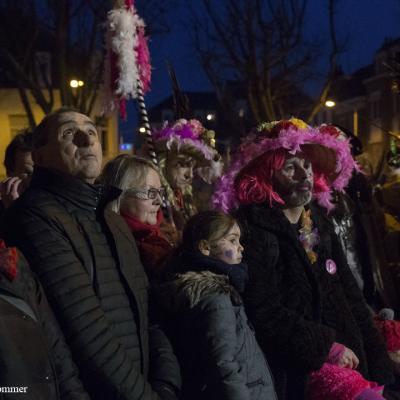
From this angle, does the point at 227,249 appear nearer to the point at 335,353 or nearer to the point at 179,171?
the point at 335,353

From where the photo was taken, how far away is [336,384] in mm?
3850

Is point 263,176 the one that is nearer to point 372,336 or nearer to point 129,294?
point 372,336

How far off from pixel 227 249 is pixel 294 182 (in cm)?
100

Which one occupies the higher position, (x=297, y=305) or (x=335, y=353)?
(x=297, y=305)

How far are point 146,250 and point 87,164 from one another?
77cm

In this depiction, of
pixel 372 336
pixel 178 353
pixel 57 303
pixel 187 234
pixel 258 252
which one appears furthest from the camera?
pixel 372 336

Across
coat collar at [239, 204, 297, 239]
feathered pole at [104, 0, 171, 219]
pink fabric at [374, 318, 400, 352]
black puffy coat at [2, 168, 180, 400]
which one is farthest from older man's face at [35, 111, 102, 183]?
pink fabric at [374, 318, 400, 352]

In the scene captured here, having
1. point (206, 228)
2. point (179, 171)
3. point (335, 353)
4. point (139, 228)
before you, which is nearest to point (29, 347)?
point (206, 228)

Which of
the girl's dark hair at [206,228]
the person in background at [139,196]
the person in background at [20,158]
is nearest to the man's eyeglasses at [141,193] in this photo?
the person in background at [139,196]

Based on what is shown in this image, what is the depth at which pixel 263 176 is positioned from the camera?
454 centimetres

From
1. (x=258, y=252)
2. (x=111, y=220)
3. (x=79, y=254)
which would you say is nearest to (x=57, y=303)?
(x=79, y=254)

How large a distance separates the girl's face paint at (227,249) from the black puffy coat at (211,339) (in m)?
0.13

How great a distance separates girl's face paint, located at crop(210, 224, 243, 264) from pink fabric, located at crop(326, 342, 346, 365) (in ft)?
2.62

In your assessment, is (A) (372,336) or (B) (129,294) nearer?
(B) (129,294)
